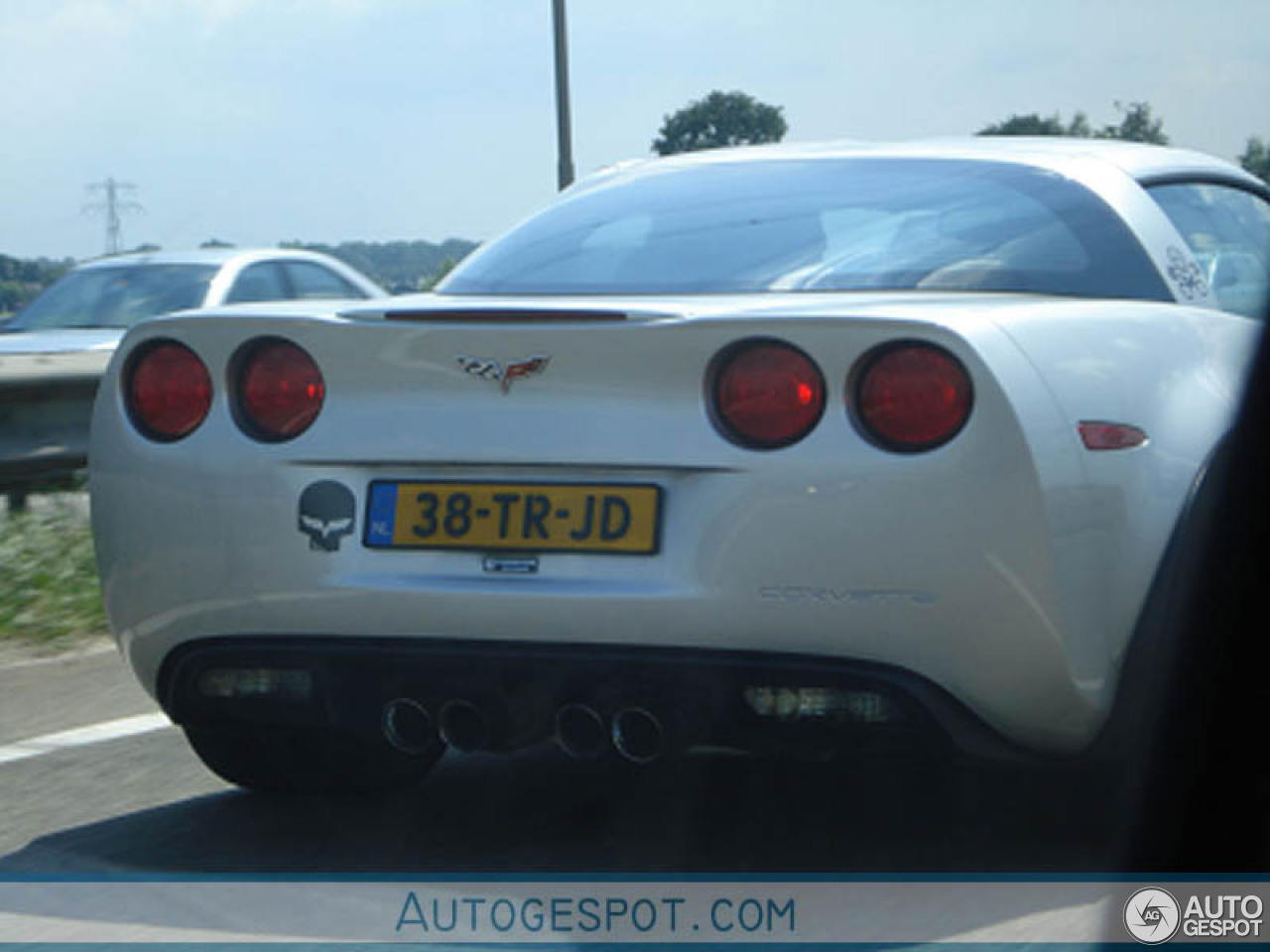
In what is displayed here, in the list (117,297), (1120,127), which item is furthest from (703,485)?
(1120,127)

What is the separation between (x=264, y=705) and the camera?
3910 millimetres

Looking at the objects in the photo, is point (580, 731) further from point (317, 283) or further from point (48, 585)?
point (317, 283)

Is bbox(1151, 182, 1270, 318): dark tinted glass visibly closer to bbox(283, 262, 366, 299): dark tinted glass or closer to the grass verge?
the grass verge

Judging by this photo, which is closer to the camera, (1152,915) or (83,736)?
(1152,915)

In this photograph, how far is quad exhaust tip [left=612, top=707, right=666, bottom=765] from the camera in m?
3.60

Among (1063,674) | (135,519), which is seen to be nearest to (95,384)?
(135,519)

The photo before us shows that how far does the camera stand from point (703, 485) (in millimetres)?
3490

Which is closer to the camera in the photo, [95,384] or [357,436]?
[357,436]

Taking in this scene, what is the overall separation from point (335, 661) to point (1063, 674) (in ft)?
4.06

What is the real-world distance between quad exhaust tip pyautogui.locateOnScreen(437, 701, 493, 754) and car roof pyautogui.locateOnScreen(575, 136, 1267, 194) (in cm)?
152

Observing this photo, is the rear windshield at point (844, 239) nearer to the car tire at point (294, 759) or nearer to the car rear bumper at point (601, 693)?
the car rear bumper at point (601, 693)

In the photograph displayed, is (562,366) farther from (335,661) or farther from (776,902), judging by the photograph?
(776,902)

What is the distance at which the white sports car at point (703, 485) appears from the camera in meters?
3.41

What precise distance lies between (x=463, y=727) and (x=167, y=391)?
0.83 metres
